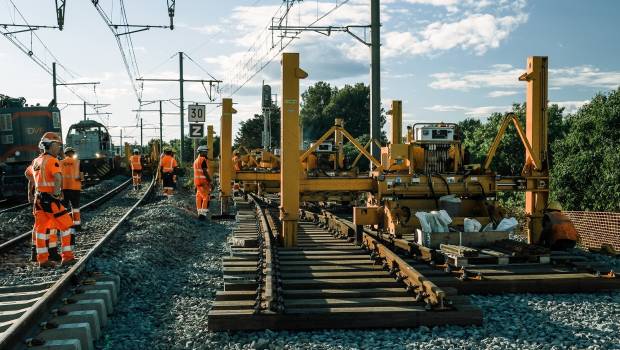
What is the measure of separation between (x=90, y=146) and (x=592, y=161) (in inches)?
1102

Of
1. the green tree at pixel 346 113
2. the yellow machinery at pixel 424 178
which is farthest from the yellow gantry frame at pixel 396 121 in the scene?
the green tree at pixel 346 113

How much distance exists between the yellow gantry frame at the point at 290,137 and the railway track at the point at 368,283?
24.6 inches

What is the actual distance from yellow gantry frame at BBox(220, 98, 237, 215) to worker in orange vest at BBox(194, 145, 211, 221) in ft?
1.37

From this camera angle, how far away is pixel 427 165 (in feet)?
32.0

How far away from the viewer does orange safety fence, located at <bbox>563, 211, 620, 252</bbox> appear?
1152cm

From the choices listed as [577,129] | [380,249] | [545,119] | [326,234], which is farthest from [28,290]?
[577,129]

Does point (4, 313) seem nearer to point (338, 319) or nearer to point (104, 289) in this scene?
point (104, 289)

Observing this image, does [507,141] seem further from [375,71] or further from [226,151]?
[226,151]

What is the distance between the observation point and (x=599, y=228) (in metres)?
12.1

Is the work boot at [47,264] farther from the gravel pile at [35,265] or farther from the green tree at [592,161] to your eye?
the green tree at [592,161]

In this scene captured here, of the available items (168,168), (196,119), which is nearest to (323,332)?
(196,119)

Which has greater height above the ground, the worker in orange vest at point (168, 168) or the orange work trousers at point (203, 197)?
the worker in orange vest at point (168, 168)

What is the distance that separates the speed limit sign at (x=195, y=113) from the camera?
Answer: 19.0 m

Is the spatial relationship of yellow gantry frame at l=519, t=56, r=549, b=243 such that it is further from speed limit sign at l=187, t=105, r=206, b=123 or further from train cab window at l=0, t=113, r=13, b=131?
train cab window at l=0, t=113, r=13, b=131
